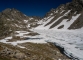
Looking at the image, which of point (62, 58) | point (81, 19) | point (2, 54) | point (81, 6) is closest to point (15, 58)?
point (2, 54)

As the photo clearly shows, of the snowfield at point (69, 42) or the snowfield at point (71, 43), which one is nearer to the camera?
the snowfield at point (71, 43)

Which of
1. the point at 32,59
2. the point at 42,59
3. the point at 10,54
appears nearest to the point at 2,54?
the point at 10,54

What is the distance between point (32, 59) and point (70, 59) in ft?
33.4

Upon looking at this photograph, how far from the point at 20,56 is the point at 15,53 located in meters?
1.45

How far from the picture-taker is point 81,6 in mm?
134250

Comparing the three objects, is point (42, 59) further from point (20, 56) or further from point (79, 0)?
point (79, 0)

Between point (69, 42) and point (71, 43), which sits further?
point (69, 42)

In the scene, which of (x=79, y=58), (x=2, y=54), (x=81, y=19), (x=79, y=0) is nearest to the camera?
(x=2, y=54)

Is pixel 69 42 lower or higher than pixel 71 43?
higher

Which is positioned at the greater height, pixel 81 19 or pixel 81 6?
pixel 81 6

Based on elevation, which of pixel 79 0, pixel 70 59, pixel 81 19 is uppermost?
pixel 79 0

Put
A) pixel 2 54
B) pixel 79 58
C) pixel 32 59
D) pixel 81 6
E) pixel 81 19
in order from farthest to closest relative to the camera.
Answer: pixel 81 6 < pixel 81 19 < pixel 79 58 < pixel 32 59 < pixel 2 54

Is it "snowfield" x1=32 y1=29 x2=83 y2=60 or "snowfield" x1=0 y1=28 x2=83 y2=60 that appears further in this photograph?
"snowfield" x1=0 y1=28 x2=83 y2=60

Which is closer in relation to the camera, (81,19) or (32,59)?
(32,59)
